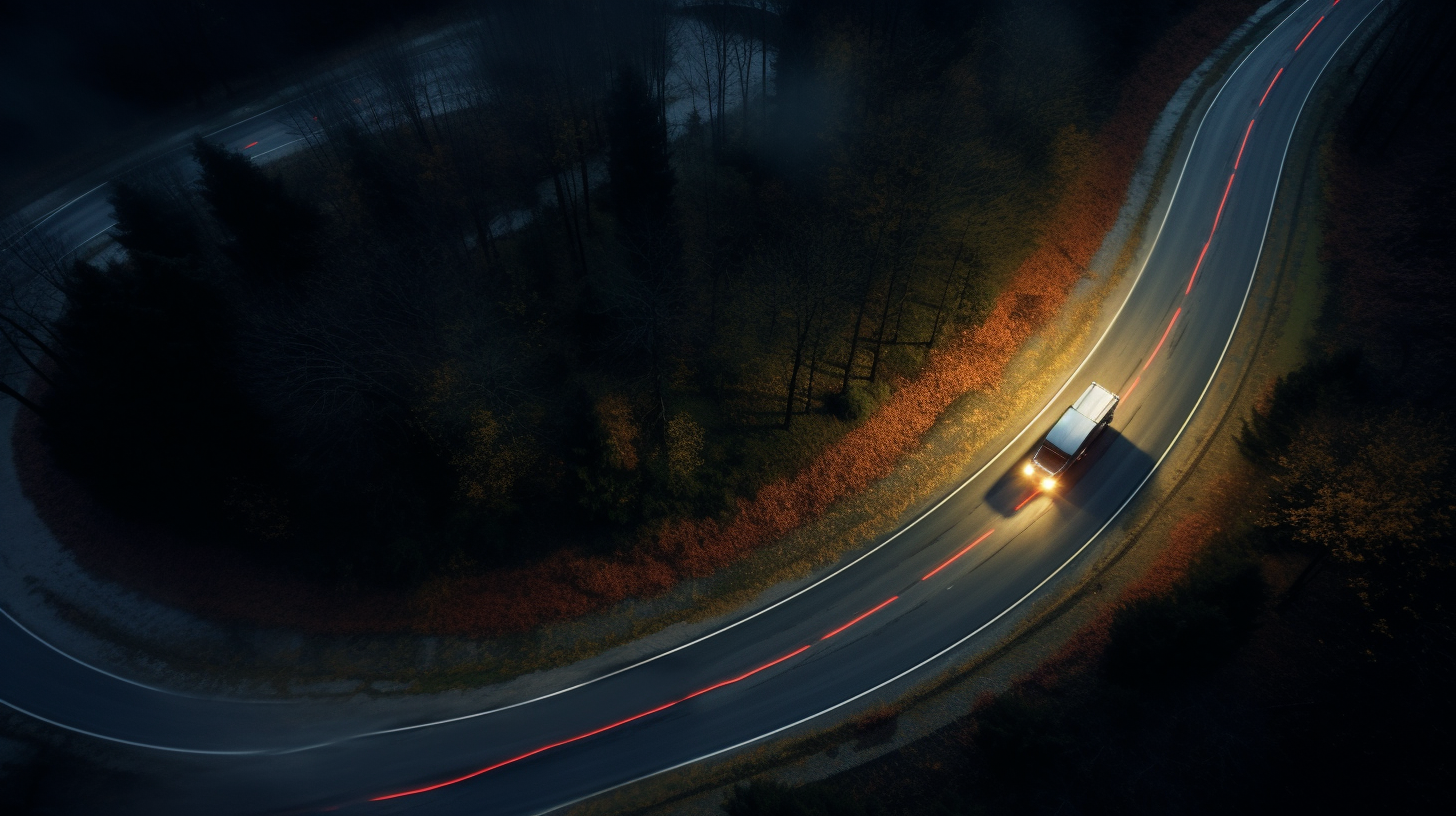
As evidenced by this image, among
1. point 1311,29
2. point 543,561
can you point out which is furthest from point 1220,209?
point 543,561

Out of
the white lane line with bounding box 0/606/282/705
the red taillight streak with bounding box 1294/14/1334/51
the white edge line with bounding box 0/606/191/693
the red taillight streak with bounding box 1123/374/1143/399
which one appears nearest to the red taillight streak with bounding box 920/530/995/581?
the red taillight streak with bounding box 1123/374/1143/399

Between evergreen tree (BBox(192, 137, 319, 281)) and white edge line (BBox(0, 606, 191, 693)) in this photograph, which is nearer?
white edge line (BBox(0, 606, 191, 693))

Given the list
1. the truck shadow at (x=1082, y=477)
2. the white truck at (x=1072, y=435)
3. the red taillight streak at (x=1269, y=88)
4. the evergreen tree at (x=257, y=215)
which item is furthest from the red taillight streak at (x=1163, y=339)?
the evergreen tree at (x=257, y=215)

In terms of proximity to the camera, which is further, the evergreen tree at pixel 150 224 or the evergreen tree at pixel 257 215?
the evergreen tree at pixel 150 224

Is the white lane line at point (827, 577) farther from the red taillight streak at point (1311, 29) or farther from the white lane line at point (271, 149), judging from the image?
the white lane line at point (271, 149)

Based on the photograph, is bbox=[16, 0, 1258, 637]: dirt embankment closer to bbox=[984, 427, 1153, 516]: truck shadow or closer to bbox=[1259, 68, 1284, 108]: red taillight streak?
bbox=[984, 427, 1153, 516]: truck shadow

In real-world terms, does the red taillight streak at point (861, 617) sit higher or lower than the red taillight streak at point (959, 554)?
lower

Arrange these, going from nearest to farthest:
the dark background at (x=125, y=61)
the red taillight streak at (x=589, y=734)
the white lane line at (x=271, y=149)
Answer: the red taillight streak at (x=589, y=734)
the dark background at (x=125, y=61)
the white lane line at (x=271, y=149)

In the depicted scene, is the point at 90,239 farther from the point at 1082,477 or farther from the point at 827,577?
the point at 1082,477
